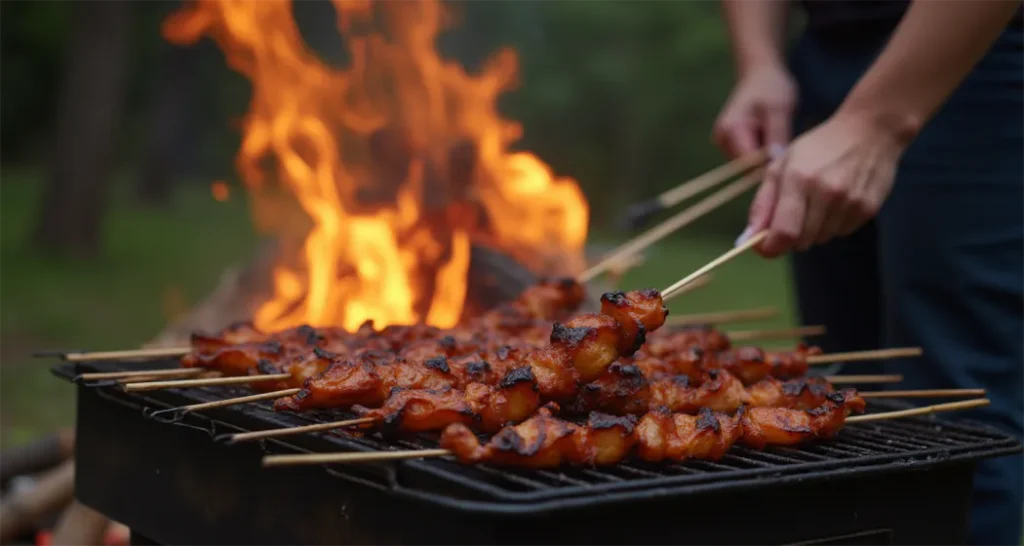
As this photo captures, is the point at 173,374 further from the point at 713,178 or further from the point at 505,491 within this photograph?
the point at 713,178

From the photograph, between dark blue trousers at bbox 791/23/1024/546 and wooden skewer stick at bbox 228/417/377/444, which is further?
dark blue trousers at bbox 791/23/1024/546

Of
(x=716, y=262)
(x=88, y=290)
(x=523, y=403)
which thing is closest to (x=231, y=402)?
(x=523, y=403)

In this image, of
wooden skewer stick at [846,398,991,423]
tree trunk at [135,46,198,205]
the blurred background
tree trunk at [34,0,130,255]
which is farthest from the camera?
tree trunk at [135,46,198,205]

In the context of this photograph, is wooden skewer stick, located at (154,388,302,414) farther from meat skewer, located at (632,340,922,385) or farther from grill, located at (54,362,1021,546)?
meat skewer, located at (632,340,922,385)

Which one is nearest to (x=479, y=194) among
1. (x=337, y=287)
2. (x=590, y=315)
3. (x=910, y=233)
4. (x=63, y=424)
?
(x=337, y=287)

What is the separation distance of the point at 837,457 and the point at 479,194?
2873mm

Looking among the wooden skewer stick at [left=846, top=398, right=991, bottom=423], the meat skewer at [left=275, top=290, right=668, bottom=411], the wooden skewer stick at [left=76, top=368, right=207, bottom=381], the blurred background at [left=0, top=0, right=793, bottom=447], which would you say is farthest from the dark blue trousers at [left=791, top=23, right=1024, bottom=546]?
the blurred background at [left=0, top=0, right=793, bottom=447]

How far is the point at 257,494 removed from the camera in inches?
113

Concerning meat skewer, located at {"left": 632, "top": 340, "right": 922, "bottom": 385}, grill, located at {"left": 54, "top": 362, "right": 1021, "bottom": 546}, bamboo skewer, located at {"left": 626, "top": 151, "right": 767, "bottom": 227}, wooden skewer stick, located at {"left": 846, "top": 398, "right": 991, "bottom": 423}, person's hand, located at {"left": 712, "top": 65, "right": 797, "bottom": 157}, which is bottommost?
grill, located at {"left": 54, "top": 362, "right": 1021, "bottom": 546}

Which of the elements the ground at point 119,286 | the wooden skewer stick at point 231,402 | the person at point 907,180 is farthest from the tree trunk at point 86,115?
the wooden skewer stick at point 231,402

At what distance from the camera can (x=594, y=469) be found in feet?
8.32

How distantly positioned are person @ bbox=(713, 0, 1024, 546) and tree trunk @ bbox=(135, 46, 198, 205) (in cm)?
2518

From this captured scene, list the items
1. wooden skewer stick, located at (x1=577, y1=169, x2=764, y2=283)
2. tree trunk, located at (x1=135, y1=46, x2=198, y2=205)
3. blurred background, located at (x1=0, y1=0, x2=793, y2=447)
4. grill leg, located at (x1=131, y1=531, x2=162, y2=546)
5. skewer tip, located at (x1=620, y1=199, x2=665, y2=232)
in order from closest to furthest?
grill leg, located at (x1=131, y1=531, x2=162, y2=546) < wooden skewer stick, located at (x1=577, y1=169, x2=764, y2=283) < skewer tip, located at (x1=620, y1=199, x2=665, y2=232) < blurred background, located at (x1=0, y1=0, x2=793, y2=447) < tree trunk, located at (x1=135, y1=46, x2=198, y2=205)

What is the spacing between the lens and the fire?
475 cm
